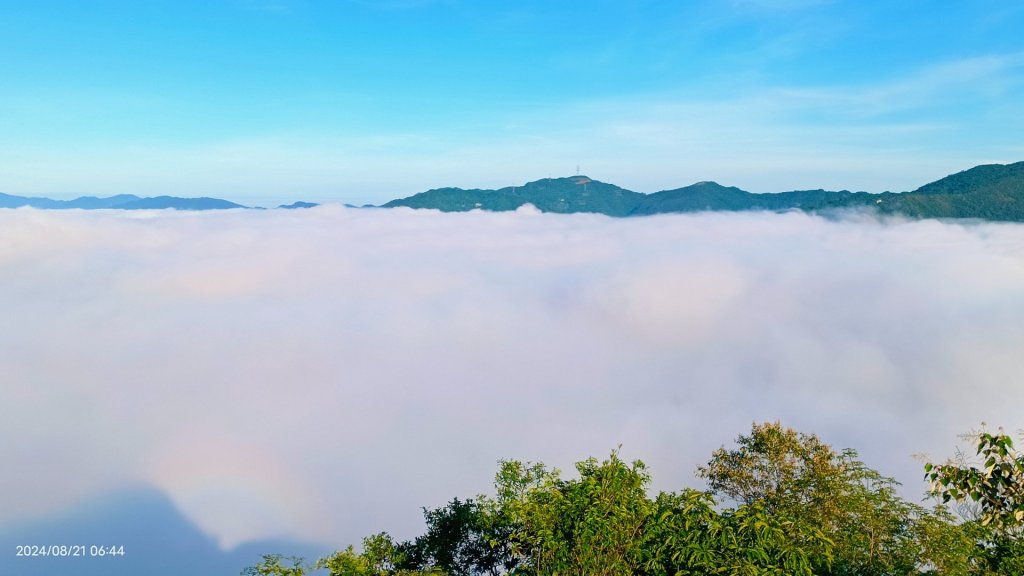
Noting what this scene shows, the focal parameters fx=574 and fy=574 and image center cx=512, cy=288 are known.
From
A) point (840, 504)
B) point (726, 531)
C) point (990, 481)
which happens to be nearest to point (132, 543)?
point (840, 504)

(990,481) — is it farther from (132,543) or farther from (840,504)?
(132,543)

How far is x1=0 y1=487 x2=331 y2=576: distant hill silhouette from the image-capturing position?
376 feet

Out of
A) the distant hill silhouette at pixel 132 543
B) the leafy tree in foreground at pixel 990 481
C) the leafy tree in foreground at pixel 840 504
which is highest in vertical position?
the leafy tree in foreground at pixel 990 481

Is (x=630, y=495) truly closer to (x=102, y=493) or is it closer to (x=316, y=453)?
(x=316, y=453)

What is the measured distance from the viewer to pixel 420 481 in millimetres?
139250

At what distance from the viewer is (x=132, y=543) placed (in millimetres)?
124062

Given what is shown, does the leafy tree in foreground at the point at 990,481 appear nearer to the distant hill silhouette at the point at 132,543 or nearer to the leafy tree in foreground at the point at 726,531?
the leafy tree in foreground at the point at 726,531

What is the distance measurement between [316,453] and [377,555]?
15524cm

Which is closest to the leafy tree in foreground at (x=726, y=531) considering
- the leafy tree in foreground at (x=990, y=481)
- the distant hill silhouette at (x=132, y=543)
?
the leafy tree in foreground at (x=990, y=481)

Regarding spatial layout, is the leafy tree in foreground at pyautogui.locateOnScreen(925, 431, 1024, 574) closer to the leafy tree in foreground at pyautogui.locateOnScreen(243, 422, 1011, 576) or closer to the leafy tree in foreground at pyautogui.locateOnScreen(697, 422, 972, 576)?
the leafy tree in foreground at pyautogui.locateOnScreen(243, 422, 1011, 576)

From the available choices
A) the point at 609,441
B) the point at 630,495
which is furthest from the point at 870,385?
the point at 630,495

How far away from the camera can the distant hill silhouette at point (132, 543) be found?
376ft

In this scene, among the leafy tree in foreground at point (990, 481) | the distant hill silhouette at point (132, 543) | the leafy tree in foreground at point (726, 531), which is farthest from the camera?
the distant hill silhouette at point (132, 543)

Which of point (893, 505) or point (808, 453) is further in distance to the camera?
point (808, 453)
